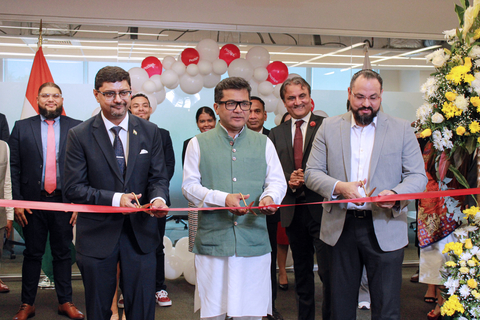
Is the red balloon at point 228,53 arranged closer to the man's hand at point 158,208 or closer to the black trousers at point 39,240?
the black trousers at point 39,240

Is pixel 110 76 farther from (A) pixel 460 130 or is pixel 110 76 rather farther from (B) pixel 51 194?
(A) pixel 460 130

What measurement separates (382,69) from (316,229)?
313 cm

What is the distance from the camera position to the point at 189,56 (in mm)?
4598

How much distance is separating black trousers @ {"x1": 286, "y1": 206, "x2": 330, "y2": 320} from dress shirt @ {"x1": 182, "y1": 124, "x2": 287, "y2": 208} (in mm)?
726

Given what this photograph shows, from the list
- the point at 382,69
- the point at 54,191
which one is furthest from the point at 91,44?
the point at 382,69

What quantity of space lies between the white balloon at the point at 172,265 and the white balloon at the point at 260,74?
212cm

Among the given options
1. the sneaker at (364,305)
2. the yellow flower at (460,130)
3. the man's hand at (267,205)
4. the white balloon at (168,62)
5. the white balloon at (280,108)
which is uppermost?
the white balloon at (168,62)

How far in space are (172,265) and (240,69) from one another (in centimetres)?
221

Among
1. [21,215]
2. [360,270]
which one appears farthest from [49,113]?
[360,270]

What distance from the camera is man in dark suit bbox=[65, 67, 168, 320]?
2377mm

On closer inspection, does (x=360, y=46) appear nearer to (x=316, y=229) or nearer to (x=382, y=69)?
(x=382, y=69)

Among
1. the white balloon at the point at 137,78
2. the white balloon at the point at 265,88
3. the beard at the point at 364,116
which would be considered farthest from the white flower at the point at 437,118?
the white balloon at the point at 137,78

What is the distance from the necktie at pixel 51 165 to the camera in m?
3.67

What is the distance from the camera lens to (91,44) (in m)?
4.91
